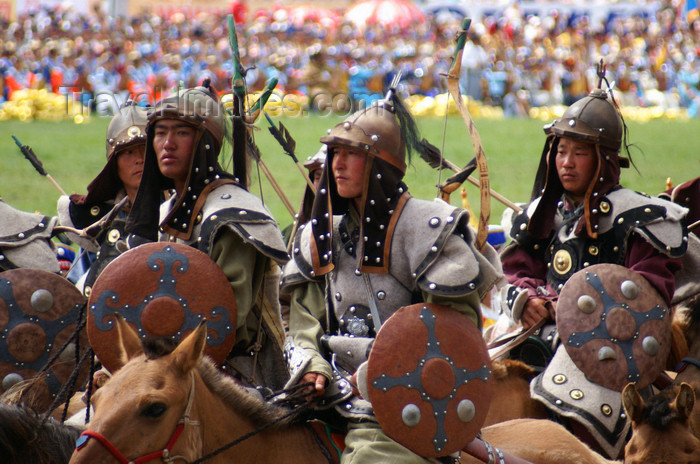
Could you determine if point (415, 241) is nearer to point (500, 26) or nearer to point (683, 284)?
point (683, 284)

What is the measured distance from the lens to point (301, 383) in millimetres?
3564

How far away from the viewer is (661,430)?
3.88 m

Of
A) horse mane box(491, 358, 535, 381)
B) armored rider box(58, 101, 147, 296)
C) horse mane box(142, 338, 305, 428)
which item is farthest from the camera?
armored rider box(58, 101, 147, 296)

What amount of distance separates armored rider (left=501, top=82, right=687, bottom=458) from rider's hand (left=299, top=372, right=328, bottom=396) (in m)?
1.42

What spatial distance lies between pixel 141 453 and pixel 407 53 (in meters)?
27.1

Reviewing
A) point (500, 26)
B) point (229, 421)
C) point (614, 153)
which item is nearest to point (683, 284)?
point (614, 153)

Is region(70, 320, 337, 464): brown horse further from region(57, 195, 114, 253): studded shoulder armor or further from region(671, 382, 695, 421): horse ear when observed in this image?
region(57, 195, 114, 253): studded shoulder armor

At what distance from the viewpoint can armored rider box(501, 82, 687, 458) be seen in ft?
14.8

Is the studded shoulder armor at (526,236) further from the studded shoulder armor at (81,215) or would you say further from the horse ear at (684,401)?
the studded shoulder armor at (81,215)

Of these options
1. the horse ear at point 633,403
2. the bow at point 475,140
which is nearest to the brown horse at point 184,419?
the horse ear at point 633,403

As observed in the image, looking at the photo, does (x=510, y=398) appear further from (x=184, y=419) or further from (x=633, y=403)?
(x=184, y=419)

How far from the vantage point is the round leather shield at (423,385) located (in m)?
3.30

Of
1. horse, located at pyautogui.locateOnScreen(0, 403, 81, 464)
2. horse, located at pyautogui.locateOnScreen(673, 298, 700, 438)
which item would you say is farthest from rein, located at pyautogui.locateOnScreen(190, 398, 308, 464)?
horse, located at pyautogui.locateOnScreen(673, 298, 700, 438)

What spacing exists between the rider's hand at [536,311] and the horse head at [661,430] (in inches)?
36.8
